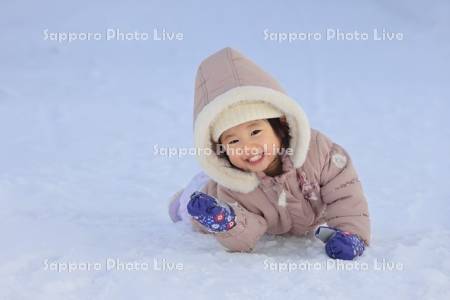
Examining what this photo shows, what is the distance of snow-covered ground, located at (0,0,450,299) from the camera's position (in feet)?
4.44

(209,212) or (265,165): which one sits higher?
(265,165)

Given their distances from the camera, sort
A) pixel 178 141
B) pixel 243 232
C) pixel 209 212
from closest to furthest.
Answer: pixel 209 212
pixel 243 232
pixel 178 141

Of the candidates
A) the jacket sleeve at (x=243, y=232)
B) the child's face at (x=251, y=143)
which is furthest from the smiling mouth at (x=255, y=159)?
the jacket sleeve at (x=243, y=232)

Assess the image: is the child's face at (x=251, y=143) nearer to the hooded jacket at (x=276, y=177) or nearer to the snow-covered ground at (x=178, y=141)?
the hooded jacket at (x=276, y=177)

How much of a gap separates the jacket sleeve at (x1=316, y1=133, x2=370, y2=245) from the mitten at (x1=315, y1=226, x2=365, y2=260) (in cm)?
5

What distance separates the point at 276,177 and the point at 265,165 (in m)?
0.06

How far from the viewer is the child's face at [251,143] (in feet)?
→ 5.32

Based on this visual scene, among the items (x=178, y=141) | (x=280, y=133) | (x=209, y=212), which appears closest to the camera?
(x=209, y=212)

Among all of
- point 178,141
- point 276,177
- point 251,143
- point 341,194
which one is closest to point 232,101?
point 251,143

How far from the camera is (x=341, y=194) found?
168cm

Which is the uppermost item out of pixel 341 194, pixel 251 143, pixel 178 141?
pixel 178 141

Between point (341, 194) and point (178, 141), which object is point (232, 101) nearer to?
point (341, 194)

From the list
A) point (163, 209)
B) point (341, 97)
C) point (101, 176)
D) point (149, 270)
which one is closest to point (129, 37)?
point (341, 97)

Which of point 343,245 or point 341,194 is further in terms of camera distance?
point 341,194
